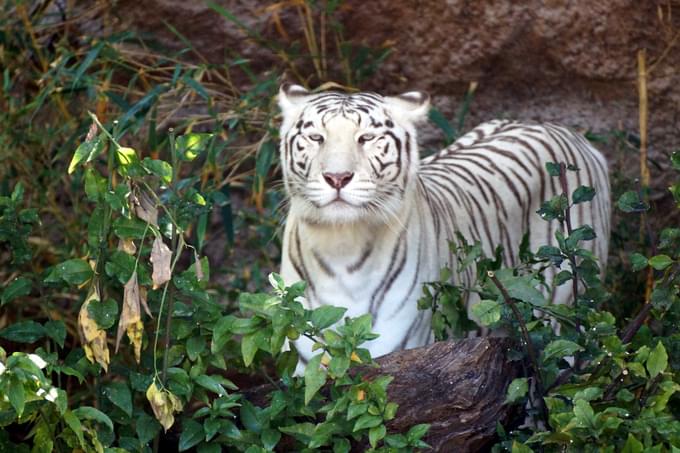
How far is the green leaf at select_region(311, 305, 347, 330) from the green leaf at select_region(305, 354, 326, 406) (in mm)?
79

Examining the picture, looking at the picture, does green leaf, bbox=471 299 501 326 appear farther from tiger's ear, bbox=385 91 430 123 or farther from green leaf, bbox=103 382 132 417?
tiger's ear, bbox=385 91 430 123

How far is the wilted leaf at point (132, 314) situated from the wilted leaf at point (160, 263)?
109mm

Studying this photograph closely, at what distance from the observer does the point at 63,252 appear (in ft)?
18.4

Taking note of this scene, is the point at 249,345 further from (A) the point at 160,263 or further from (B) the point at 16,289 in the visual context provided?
(B) the point at 16,289

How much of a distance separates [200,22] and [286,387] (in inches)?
122

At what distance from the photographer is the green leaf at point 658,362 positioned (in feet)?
10.3

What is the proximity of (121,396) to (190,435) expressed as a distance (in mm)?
217

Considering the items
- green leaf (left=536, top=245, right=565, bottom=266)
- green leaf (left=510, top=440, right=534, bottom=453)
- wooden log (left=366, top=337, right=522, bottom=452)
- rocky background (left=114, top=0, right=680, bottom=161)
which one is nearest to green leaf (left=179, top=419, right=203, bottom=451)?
wooden log (left=366, top=337, right=522, bottom=452)

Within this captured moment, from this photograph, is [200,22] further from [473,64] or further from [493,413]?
[493,413]

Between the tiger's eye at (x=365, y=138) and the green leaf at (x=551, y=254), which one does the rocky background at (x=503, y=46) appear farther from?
the green leaf at (x=551, y=254)

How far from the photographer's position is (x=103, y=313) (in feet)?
10.9

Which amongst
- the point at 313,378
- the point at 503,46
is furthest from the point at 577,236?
the point at 503,46

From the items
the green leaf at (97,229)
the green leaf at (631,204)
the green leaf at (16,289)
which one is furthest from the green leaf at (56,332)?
the green leaf at (631,204)

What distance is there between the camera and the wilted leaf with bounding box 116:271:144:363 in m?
3.25
